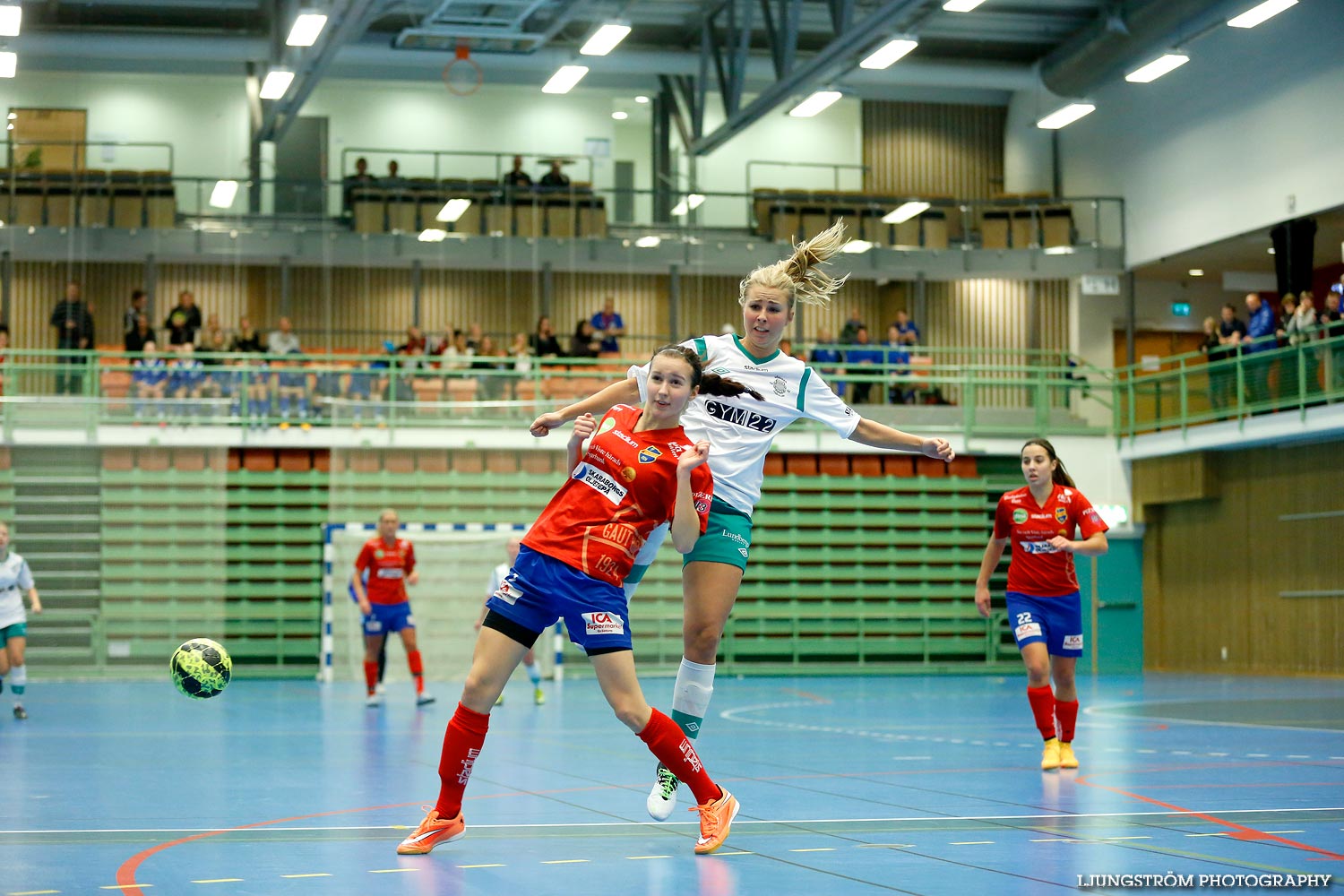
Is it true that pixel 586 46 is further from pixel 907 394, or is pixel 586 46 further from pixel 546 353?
pixel 907 394

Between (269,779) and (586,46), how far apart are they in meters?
16.7

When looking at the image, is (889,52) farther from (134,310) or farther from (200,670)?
(200,670)

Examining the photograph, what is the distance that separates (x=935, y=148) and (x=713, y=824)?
30752 millimetres

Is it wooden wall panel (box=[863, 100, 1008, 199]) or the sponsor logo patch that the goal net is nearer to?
wooden wall panel (box=[863, 100, 1008, 199])

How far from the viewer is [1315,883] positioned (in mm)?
5016

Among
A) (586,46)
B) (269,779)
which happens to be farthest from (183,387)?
(269,779)

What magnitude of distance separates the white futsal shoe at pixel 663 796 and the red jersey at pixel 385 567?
1065 cm

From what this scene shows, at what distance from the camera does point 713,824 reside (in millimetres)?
6082

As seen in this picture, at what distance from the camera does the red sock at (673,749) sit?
6.01 meters

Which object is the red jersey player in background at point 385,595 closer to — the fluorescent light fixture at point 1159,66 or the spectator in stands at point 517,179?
the spectator in stands at point 517,179

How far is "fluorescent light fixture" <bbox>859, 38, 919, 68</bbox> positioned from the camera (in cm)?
2270

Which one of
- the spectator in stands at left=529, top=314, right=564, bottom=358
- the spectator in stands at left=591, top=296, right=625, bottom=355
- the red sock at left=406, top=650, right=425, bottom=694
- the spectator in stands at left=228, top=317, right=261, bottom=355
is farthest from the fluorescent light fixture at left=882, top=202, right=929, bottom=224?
the red sock at left=406, top=650, right=425, bottom=694

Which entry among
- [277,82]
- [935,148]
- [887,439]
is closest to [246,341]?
[277,82]

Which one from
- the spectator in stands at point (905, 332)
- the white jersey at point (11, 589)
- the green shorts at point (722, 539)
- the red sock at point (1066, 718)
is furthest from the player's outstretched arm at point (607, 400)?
Result: the spectator in stands at point (905, 332)
